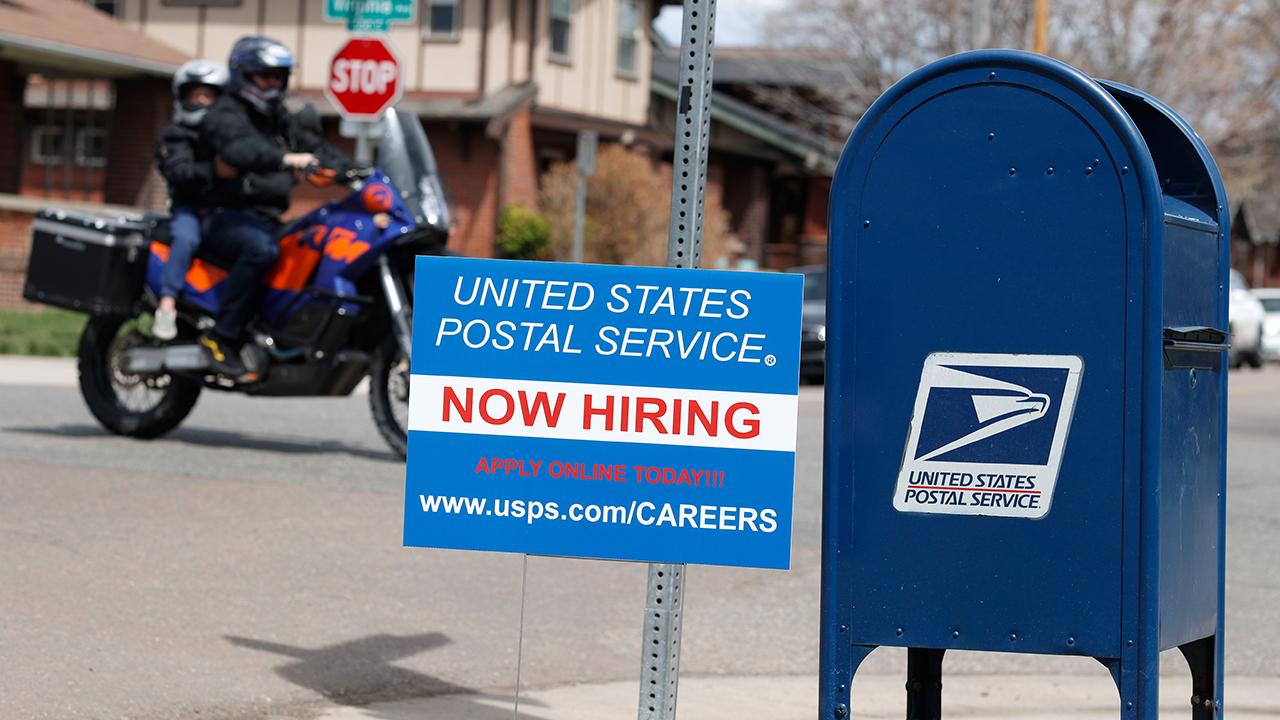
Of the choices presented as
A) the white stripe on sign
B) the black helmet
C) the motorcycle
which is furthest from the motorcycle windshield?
the white stripe on sign

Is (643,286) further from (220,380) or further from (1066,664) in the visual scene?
(220,380)

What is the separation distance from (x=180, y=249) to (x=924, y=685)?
646cm

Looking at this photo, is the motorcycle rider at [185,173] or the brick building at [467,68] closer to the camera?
the motorcycle rider at [185,173]

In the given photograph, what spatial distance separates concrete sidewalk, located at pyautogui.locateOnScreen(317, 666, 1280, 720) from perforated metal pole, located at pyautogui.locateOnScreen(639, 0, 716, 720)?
1188 millimetres

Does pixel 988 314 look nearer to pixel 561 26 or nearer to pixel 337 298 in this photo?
pixel 337 298

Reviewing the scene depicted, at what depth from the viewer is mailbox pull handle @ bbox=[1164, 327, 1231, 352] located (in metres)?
4.13

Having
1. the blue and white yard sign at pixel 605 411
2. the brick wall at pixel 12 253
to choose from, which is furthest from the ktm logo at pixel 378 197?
the brick wall at pixel 12 253

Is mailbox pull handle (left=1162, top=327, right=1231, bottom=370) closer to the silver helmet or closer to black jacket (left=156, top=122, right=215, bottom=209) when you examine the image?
black jacket (left=156, top=122, right=215, bottom=209)

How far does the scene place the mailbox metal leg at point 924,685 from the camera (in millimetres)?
4785

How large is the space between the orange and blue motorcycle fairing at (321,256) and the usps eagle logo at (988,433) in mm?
6290

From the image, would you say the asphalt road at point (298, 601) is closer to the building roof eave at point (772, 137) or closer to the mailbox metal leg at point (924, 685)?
the mailbox metal leg at point (924, 685)

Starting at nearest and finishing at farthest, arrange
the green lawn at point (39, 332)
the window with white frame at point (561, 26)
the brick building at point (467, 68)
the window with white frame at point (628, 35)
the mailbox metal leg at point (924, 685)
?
the mailbox metal leg at point (924, 685), the green lawn at point (39, 332), the brick building at point (467, 68), the window with white frame at point (561, 26), the window with white frame at point (628, 35)

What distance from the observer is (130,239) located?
34.7ft

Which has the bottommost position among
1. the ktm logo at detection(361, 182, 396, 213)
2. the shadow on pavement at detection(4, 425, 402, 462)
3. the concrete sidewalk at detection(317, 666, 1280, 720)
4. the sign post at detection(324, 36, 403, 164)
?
the concrete sidewalk at detection(317, 666, 1280, 720)
